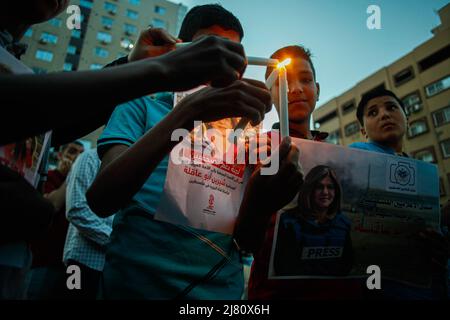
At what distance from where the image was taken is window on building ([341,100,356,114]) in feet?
92.6

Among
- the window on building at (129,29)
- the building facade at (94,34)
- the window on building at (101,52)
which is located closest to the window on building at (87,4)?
the building facade at (94,34)

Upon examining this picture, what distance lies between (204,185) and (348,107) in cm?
3121

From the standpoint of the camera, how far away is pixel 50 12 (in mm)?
886

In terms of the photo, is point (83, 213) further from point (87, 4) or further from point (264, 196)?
point (87, 4)

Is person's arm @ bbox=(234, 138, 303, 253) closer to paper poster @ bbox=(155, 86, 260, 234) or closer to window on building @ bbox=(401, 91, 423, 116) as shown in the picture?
paper poster @ bbox=(155, 86, 260, 234)

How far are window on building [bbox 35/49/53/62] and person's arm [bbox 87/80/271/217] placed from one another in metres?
32.2

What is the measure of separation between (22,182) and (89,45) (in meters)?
32.6

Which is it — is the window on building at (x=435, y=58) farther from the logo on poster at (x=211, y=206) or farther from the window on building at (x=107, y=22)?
A: the window on building at (x=107, y=22)

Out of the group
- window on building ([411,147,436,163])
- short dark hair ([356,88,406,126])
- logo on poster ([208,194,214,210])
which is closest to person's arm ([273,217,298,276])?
logo on poster ([208,194,214,210])

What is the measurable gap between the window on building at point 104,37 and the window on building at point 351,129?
2615 centimetres

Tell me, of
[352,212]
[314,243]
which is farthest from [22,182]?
[352,212]

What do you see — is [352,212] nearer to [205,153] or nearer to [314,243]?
[314,243]

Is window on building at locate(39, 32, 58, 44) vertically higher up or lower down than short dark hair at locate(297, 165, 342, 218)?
higher up

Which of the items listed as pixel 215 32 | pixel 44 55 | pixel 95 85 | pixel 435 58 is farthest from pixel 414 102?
pixel 44 55
